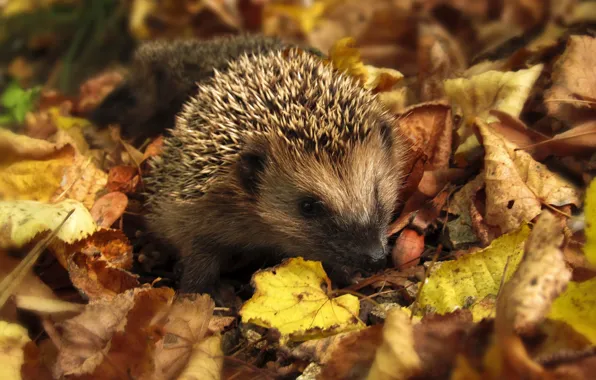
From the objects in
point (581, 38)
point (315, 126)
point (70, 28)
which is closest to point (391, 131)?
point (315, 126)

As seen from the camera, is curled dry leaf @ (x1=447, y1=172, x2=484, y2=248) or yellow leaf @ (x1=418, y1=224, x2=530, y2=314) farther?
curled dry leaf @ (x1=447, y1=172, x2=484, y2=248)

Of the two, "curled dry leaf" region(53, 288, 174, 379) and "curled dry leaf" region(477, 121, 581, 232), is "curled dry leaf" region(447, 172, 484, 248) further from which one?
"curled dry leaf" region(53, 288, 174, 379)

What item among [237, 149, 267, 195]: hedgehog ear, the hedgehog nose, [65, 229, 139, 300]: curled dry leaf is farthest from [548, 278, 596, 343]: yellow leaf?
[65, 229, 139, 300]: curled dry leaf

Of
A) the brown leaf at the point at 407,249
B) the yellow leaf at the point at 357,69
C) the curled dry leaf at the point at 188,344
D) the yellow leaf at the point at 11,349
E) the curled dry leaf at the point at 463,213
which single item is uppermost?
the yellow leaf at the point at 357,69

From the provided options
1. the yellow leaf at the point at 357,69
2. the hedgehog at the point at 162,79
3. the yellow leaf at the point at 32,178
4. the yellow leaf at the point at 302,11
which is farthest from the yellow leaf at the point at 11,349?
the yellow leaf at the point at 302,11

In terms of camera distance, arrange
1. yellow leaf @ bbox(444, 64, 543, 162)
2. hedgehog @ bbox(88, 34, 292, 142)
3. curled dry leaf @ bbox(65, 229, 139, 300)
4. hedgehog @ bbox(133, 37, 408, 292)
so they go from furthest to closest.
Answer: hedgehog @ bbox(88, 34, 292, 142) → yellow leaf @ bbox(444, 64, 543, 162) → hedgehog @ bbox(133, 37, 408, 292) → curled dry leaf @ bbox(65, 229, 139, 300)

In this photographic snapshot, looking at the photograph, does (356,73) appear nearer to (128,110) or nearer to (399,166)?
(399,166)

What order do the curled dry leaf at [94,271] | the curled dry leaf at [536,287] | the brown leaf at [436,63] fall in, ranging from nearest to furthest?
the curled dry leaf at [536,287] → the curled dry leaf at [94,271] → the brown leaf at [436,63]

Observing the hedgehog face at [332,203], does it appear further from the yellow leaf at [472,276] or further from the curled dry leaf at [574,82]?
the curled dry leaf at [574,82]
